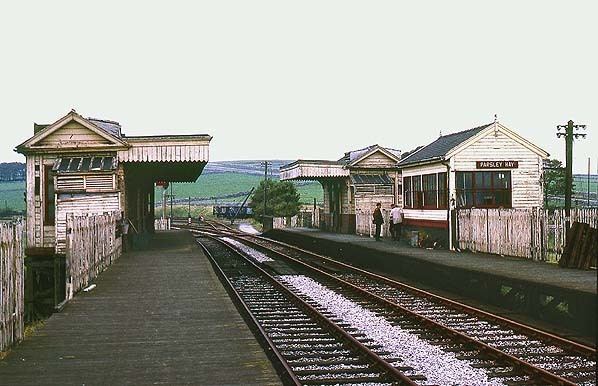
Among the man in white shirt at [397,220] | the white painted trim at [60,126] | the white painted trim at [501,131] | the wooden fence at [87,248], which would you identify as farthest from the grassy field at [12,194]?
the white painted trim at [501,131]

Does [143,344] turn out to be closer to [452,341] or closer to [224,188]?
[452,341]

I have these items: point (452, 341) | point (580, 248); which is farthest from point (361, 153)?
point (452, 341)

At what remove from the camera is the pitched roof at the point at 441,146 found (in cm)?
2632

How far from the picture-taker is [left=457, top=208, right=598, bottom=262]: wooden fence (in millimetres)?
18391

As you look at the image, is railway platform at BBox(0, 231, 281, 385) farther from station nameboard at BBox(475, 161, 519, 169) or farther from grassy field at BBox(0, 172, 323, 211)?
grassy field at BBox(0, 172, 323, 211)

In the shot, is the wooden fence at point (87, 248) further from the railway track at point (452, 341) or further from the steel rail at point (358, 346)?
the railway track at point (452, 341)

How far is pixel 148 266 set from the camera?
20859 millimetres

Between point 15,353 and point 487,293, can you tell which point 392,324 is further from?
point 15,353

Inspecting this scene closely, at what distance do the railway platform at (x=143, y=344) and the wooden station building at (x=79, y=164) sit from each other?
1068 cm

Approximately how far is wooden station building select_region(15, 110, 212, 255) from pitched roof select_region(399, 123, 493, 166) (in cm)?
810

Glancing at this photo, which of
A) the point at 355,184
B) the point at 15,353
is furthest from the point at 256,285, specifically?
the point at 355,184

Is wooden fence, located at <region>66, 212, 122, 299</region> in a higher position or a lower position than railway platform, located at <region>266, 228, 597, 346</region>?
higher

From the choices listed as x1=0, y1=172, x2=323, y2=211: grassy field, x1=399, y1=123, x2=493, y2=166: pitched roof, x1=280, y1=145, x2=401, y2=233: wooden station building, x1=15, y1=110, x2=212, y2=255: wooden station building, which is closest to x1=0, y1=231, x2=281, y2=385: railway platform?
x1=15, y1=110, x2=212, y2=255: wooden station building

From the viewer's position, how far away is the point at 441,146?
28656 millimetres
